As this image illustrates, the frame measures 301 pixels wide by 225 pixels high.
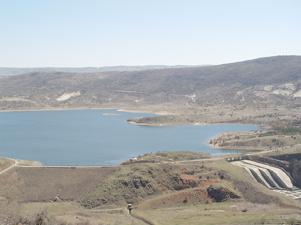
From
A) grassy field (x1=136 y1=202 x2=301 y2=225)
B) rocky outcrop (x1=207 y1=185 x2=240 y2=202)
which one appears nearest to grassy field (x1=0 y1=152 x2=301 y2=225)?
grassy field (x1=136 y1=202 x2=301 y2=225)

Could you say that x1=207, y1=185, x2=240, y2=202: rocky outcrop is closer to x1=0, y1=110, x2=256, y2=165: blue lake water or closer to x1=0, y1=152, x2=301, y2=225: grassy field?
x1=0, y1=152, x2=301, y2=225: grassy field

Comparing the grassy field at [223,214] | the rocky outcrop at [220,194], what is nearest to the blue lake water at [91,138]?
the rocky outcrop at [220,194]

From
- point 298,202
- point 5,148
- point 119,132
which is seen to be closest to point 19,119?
point 119,132

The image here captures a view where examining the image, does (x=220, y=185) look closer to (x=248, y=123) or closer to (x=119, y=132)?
(x=119, y=132)

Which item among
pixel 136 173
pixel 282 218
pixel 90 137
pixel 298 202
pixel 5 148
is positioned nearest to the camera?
pixel 282 218

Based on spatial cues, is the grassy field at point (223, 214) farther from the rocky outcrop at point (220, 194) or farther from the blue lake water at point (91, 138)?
the blue lake water at point (91, 138)

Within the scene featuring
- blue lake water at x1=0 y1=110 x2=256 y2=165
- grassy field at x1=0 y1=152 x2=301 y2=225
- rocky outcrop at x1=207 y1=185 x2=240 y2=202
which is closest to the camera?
grassy field at x1=0 y1=152 x2=301 y2=225

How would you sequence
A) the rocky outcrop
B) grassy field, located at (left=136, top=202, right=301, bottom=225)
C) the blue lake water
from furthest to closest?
1. the blue lake water
2. the rocky outcrop
3. grassy field, located at (left=136, top=202, right=301, bottom=225)

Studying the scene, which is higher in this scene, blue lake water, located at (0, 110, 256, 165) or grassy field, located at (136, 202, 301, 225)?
grassy field, located at (136, 202, 301, 225)
